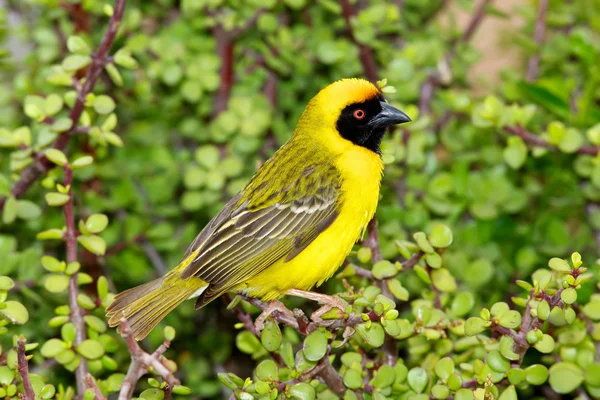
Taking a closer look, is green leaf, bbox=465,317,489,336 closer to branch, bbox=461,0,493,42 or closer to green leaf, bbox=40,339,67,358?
green leaf, bbox=40,339,67,358

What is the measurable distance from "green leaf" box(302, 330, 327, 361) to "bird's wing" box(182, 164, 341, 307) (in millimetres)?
566

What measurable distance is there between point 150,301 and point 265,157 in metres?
1.11

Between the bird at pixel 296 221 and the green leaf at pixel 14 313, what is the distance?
440 mm

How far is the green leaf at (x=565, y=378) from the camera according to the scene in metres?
2.07

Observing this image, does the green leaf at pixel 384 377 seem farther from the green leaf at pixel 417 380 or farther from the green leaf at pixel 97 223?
the green leaf at pixel 97 223

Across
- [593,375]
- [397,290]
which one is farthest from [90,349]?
[593,375]

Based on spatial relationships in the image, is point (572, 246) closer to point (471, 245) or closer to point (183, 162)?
point (471, 245)

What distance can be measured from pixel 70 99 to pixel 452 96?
4.56 ft

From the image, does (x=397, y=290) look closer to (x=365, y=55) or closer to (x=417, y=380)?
(x=417, y=380)

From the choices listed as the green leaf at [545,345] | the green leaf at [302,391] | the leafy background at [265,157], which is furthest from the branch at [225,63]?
the green leaf at [545,345]

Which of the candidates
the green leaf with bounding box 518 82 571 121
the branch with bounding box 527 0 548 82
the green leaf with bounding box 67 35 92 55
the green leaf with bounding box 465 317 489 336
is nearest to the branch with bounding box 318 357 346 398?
the green leaf with bounding box 465 317 489 336

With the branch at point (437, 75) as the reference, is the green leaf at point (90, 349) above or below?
above

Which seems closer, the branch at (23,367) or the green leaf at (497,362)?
the branch at (23,367)

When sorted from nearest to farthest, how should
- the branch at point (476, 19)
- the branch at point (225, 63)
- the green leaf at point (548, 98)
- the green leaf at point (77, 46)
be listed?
1. the green leaf at point (77, 46)
2. the green leaf at point (548, 98)
3. the branch at point (225, 63)
4. the branch at point (476, 19)
